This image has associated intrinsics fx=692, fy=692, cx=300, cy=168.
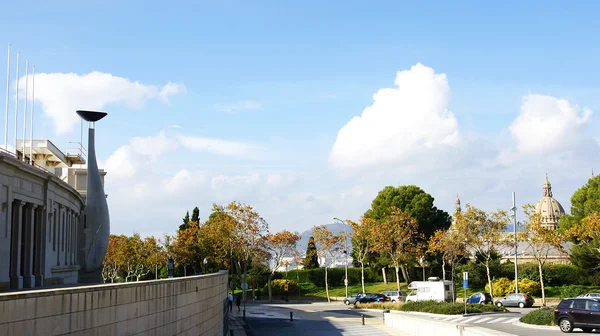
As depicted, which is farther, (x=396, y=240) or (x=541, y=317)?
(x=396, y=240)

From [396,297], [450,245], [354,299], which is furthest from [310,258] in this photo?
[396,297]

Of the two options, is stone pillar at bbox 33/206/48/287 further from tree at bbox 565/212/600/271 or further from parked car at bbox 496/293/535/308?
tree at bbox 565/212/600/271

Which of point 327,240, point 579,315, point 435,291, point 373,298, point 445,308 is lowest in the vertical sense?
point 373,298

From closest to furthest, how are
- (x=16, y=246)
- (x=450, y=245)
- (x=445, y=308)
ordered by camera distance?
(x=16, y=246) < (x=445, y=308) < (x=450, y=245)

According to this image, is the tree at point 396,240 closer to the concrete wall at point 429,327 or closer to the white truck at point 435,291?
the white truck at point 435,291

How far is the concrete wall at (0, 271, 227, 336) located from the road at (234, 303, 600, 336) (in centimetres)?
1590

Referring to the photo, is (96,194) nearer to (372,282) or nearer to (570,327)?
(570,327)

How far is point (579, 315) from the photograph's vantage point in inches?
1137

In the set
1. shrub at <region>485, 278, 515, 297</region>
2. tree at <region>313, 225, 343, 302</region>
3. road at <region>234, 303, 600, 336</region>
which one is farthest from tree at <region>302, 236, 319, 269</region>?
road at <region>234, 303, 600, 336</region>

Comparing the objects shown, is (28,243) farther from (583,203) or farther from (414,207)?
(414,207)

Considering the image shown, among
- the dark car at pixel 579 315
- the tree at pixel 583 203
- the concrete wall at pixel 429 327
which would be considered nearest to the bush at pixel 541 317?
the dark car at pixel 579 315

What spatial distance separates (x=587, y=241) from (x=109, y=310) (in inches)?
2387

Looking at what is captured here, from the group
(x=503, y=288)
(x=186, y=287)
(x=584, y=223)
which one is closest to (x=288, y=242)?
(x=503, y=288)

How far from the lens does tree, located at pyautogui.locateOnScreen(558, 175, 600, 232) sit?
71.6 metres
